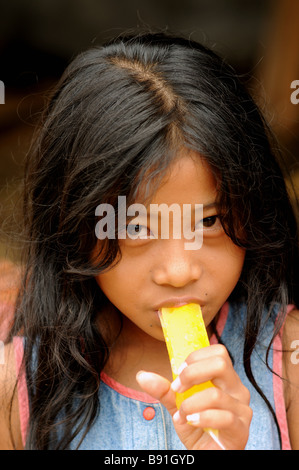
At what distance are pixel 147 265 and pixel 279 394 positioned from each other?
55 cm

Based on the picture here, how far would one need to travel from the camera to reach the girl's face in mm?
1173

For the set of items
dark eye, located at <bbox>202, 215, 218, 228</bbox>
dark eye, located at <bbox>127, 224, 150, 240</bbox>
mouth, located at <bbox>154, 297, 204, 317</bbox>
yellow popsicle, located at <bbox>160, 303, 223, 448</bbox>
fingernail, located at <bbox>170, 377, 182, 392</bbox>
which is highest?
dark eye, located at <bbox>202, 215, 218, 228</bbox>

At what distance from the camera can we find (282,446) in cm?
147

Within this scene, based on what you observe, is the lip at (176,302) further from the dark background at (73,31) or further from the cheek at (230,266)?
the dark background at (73,31)

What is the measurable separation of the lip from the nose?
0.13ft

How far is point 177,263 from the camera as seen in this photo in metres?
1.17

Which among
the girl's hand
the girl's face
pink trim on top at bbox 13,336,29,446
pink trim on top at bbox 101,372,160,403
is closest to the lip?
the girl's face

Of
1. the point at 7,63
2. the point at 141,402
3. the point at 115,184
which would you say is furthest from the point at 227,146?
the point at 7,63

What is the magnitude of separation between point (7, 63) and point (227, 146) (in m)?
3.64

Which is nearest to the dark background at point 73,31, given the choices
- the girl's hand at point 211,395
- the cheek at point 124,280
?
the cheek at point 124,280

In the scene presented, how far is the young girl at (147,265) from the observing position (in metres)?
1.18

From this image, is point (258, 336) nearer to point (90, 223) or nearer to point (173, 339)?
point (173, 339)

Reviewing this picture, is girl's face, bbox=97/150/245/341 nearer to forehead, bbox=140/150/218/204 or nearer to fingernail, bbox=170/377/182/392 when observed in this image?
forehead, bbox=140/150/218/204

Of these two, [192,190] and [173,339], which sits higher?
[192,190]
